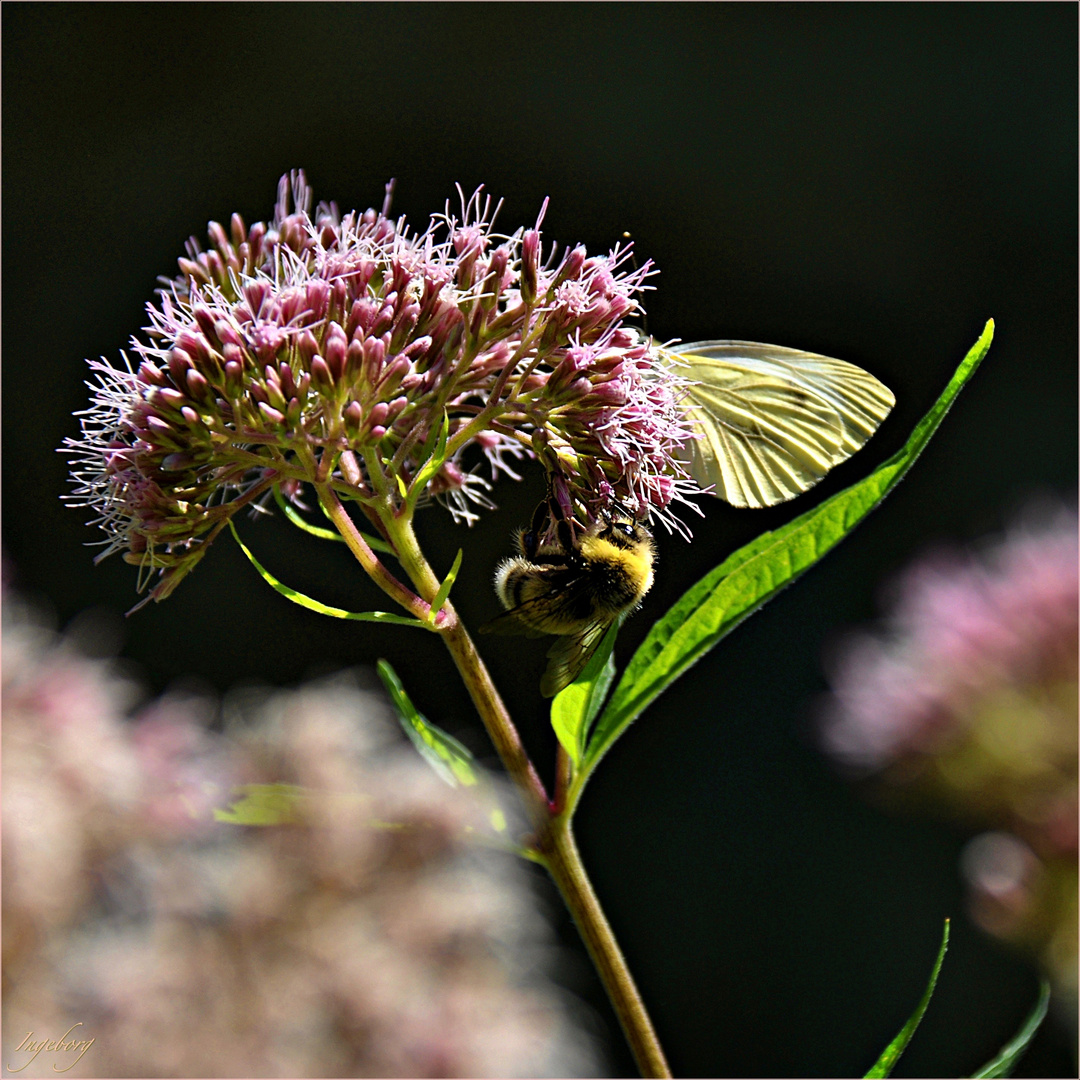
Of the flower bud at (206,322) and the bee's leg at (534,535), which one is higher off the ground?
the flower bud at (206,322)

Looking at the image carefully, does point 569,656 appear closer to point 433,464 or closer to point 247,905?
point 433,464

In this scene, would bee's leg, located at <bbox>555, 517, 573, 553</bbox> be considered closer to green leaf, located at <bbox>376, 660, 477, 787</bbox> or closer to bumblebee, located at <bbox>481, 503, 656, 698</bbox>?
bumblebee, located at <bbox>481, 503, 656, 698</bbox>

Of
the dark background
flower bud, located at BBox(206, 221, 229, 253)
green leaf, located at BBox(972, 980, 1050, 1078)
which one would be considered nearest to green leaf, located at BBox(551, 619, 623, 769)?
green leaf, located at BBox(972, 980, 1050, 1078)

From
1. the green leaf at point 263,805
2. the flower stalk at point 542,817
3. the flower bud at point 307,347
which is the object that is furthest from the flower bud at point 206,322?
the green leaf at point 263,805

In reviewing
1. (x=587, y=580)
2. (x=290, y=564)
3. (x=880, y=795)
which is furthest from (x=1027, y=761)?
(x=290, y=564)

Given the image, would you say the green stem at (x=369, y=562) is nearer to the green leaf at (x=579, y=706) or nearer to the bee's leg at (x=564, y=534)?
the green leaf at (x=579, y=706)
